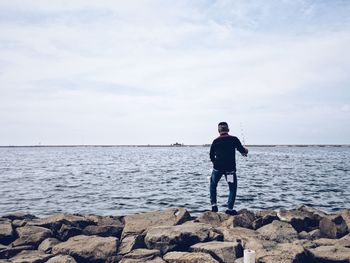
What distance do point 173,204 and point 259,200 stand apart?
4281mm

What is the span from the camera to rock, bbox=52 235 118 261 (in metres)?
6.34

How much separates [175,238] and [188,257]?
0.78 metres

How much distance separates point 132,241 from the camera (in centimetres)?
675

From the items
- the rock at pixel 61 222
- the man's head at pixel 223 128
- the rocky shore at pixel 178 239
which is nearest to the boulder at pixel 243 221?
the rocky shore at pixel 178 239

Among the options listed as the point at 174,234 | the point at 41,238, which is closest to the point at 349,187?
the point at 174,234

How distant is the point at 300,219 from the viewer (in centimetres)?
823

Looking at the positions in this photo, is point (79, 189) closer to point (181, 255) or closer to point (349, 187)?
point (181, 255)

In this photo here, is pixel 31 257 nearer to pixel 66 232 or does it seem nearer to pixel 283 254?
pixel 66 232

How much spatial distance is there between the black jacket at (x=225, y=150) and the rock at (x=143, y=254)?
356 cm

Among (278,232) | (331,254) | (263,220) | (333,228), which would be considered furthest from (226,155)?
(331,254)

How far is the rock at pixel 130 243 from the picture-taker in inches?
258

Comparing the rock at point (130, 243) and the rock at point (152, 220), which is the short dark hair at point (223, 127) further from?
the rock at point (130, 243)

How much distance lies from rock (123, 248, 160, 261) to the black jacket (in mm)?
3558

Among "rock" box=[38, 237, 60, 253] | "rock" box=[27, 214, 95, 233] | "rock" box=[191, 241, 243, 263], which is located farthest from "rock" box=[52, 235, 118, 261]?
"rock" box=[191, 241, 243, 263]
